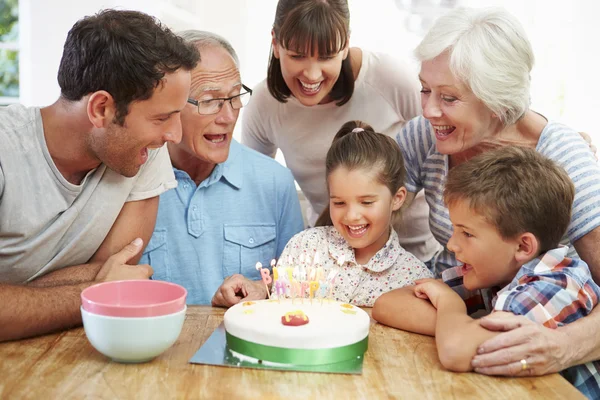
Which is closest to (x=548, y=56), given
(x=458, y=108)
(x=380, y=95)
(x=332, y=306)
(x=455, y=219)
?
(x=380, y=95)

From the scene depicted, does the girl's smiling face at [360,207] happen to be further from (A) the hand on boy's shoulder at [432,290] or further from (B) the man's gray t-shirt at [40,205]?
(B) the man's gray t-shirt at [40,205]

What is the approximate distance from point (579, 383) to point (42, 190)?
1.36m

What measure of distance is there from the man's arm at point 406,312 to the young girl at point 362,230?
0.24 m

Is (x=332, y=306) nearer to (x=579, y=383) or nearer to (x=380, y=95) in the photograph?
(x=579, y=383)

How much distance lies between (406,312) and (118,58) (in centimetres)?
93

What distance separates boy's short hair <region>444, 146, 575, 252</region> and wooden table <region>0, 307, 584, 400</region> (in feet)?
1.19

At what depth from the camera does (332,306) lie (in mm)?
1570

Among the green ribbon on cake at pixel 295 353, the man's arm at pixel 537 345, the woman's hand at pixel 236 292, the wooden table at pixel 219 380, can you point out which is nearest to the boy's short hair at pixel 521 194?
the man's arm at pixel 537 345

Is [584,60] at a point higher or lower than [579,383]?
higher

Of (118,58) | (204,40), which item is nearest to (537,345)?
(118,58)

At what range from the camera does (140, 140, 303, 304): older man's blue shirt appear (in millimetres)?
2242

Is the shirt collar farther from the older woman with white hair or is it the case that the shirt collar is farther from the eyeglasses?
the eyeglasses

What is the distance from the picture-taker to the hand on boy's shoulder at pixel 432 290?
64.9 inches

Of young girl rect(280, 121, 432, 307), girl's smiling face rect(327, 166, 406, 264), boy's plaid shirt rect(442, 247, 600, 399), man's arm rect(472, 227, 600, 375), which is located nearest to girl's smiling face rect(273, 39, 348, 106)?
young girl rect(280, 121, 432, 307)
